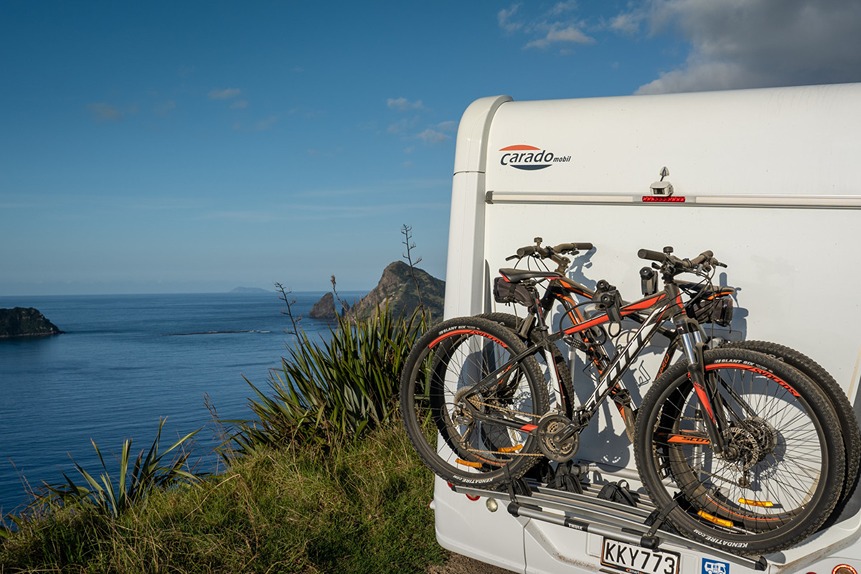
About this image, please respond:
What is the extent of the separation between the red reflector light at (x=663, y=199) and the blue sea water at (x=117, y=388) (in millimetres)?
3919

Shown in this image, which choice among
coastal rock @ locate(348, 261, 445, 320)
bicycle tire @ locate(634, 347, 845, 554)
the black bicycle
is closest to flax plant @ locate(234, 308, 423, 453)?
coastal rock @ locate(348, 261, 445, 320)

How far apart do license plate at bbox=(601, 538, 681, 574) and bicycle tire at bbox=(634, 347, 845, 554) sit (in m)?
0.34

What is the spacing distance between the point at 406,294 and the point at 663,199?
5.36m

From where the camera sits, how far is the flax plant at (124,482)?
18.5 feet

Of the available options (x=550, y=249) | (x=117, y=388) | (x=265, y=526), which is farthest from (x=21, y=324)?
(x=550, y=249)

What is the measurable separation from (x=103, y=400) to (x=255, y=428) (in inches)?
1185

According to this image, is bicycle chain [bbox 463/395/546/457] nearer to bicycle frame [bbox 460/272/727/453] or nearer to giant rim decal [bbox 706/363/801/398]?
bicycle frame [bbox 460/272/727/453]

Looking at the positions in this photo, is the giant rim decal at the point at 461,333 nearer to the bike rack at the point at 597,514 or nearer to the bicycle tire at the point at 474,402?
the bicycle tire at the point at 474,402

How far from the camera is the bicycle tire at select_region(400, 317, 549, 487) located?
3805 mm

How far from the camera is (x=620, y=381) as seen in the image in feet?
12.5

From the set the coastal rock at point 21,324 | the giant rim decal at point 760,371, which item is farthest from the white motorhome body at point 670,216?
the coastal rock at point 21,324

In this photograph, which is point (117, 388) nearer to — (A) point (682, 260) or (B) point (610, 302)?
(B) point (610, 302)

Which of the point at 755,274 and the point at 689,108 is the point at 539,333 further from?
the point at 689,108

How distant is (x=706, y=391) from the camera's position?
3.24m
